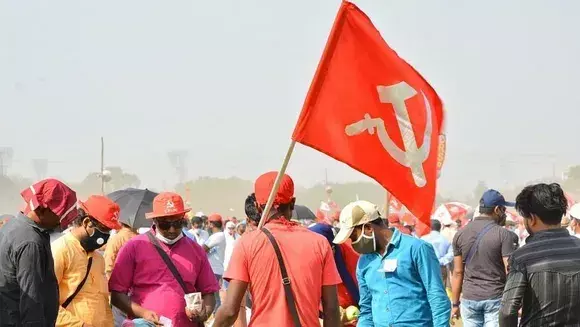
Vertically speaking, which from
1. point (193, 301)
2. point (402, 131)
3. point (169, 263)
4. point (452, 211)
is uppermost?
point (402, 131)

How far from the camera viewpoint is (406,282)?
23.0ft

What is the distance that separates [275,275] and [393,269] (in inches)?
68.5

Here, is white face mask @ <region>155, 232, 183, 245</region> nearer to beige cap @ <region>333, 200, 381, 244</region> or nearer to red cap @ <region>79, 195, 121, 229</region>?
red cap @ <region>79, 195, 121, 229</region>

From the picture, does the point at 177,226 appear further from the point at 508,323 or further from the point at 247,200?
the point at 508,323

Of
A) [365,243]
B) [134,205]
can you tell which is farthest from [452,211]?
[365,243]

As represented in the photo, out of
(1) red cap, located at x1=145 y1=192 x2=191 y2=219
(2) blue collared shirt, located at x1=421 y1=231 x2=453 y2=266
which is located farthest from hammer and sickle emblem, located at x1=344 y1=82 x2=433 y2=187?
(2) blue collared shirt, located at x1=421 y1=231 x2=453 y2=266

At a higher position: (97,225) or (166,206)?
(166,206)

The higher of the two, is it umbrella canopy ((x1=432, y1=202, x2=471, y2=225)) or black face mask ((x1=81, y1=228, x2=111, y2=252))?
black face mask ((x1=81, y1=228, x2=111, y2=252))

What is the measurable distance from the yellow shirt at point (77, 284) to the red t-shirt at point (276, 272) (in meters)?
1.73

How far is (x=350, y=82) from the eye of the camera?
20.5 ft

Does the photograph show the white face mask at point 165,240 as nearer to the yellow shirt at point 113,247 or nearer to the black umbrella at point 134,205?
the yellow shirt at point 113,247

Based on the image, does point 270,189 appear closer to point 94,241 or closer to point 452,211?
point 94,241

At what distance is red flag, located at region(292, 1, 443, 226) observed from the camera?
613cm

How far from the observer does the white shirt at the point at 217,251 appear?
53.2 ft
